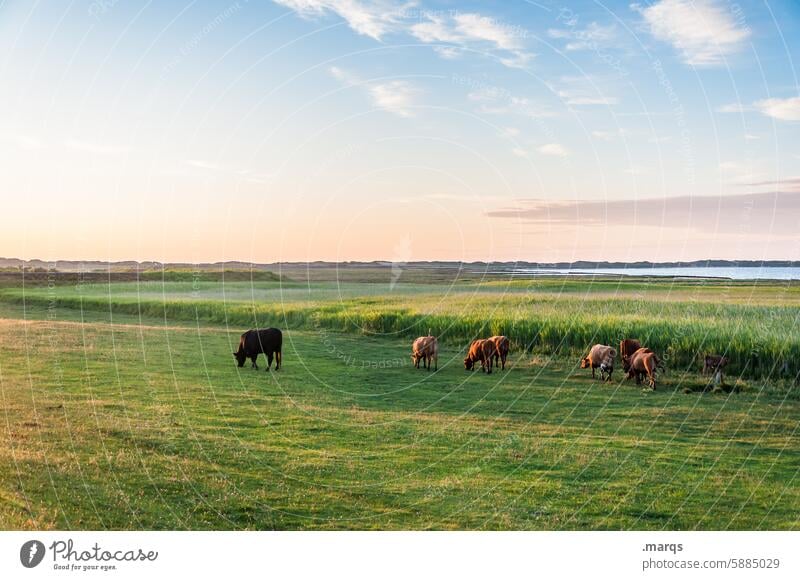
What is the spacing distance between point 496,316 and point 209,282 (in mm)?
27743

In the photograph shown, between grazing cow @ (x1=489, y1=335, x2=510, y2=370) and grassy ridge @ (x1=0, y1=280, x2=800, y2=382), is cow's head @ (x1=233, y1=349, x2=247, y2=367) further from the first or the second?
grassy ridge @ (x1=0, y1=280, x2=800, y2=382)

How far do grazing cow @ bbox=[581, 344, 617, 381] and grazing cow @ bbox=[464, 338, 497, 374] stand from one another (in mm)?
2563

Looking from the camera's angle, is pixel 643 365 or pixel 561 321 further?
pixel 561 321

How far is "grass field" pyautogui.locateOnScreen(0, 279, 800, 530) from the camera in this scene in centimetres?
964

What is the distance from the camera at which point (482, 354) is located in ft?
64.8

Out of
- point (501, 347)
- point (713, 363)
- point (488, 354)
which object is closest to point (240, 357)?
point (488, 354)

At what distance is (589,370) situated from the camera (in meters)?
19.3

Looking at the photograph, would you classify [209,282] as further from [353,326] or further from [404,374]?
[404,374]

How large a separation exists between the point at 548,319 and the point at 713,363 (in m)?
6.40

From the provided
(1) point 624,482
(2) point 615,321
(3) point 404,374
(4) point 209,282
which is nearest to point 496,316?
(2) point 615,321

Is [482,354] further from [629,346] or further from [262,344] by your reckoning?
[262,344]

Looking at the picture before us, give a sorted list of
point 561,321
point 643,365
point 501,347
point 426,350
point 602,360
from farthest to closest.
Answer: point 561,321
point 426,350
point 501,347
point 602,360
point 643,365
